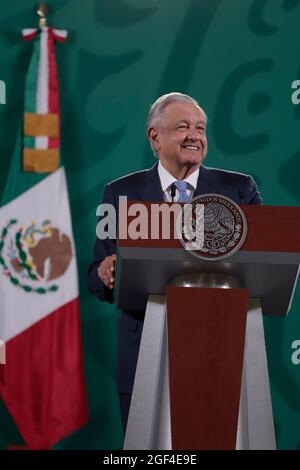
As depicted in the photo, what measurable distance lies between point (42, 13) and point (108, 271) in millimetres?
2581

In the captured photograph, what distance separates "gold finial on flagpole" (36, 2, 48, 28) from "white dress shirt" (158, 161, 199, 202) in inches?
79.4

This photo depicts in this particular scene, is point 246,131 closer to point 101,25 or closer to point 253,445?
point 101,25

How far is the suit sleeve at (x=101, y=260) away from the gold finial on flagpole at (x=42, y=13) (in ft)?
6.64

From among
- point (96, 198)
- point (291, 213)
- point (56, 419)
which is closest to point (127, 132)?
point (96, 198)

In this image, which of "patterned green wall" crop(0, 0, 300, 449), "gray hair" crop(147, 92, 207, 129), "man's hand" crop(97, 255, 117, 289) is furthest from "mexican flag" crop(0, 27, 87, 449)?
"man's hand" crop(97, 255, 117, 289)

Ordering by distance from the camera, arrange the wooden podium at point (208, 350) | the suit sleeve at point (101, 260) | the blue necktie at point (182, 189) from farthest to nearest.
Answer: the blue necktie at point (182, 189) → the suit sleeve at point (101, 260) → the wooden podium at point (208, 350)

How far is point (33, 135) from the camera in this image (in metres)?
4.15

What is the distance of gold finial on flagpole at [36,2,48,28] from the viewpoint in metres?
4.28

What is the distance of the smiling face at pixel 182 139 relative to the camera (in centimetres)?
257

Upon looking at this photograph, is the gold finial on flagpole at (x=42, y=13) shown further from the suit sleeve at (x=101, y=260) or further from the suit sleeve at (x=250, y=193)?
the suit sleeve at (x=250, y=193)

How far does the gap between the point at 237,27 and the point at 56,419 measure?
2368 millimetres

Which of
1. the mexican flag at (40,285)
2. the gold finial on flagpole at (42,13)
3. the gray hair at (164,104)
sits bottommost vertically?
the mexican flag at (40,285)

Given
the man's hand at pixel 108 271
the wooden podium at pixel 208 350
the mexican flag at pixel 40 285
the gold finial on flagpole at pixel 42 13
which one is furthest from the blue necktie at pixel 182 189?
the gold finial on flagpole at pixel 42 13

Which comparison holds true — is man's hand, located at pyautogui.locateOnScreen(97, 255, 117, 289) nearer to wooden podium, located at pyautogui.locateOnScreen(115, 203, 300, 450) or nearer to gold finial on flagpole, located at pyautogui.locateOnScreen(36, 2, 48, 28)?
wooden podium, located at pyautogui.locateOnScreen(115, 203, 300, 450)
